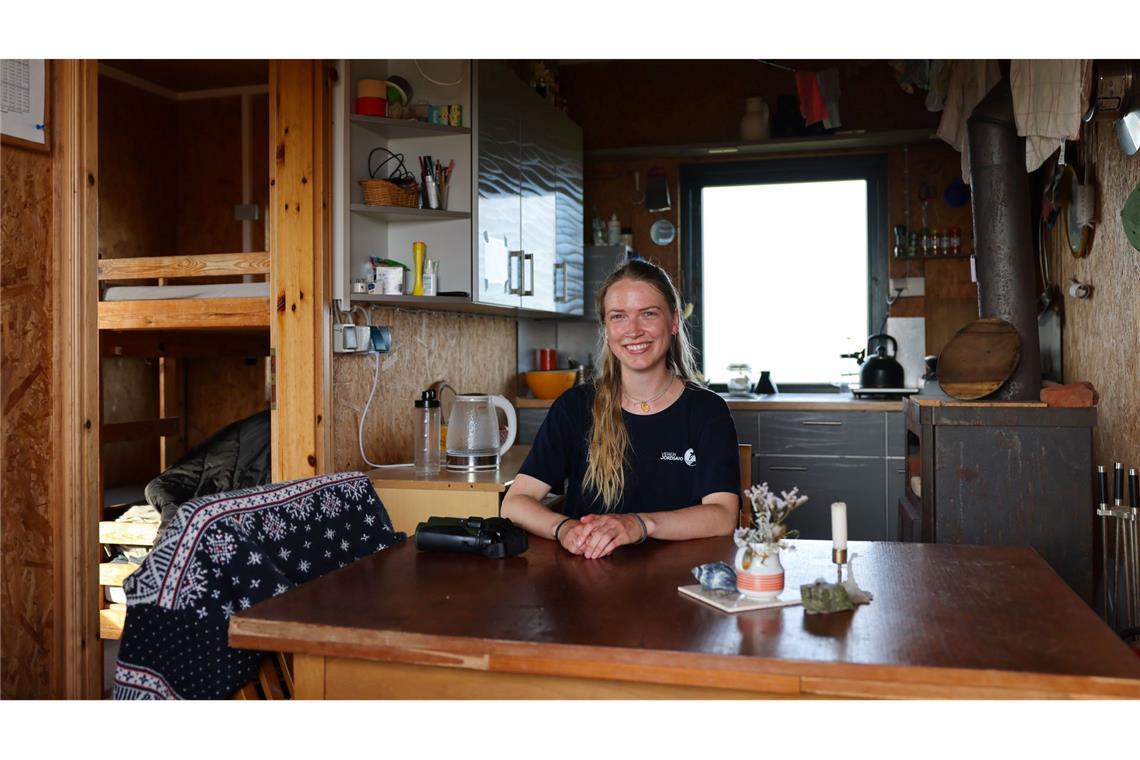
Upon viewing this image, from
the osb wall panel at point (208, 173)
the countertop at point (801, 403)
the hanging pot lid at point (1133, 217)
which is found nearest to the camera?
the hanging pot lid at point (1133, 217)

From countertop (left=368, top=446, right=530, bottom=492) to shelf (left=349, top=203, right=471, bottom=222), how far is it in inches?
35.1

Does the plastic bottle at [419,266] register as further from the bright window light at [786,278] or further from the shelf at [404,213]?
the bright window light at [786,278]

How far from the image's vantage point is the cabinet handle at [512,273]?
3.99 meters

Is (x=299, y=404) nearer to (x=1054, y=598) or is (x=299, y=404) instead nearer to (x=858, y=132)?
(x=1054, y=598)

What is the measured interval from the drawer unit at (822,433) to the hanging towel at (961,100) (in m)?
1.24

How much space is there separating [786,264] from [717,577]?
14.0 ft

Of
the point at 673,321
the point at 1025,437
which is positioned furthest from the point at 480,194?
the point at 1025,437

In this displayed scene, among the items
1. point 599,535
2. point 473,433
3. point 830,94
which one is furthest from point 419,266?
point 830,94

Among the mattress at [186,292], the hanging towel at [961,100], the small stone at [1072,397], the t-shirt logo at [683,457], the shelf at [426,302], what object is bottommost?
the t-shirt logo at [683,457]

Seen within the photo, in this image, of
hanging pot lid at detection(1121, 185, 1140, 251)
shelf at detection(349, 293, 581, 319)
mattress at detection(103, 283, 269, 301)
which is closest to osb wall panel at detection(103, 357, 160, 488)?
mattress at detection(103, 283, 269, 301)

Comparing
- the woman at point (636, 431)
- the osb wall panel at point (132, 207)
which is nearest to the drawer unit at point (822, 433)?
the woman at point (636, 431)

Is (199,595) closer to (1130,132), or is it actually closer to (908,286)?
(1130,132)

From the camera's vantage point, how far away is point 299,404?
3.14 metres

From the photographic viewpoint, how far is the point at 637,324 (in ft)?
7.42
